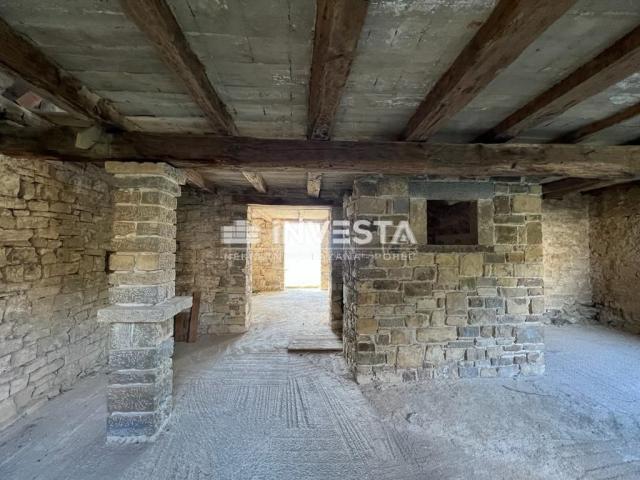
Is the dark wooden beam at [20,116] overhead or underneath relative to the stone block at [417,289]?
overhead

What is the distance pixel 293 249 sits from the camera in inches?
404

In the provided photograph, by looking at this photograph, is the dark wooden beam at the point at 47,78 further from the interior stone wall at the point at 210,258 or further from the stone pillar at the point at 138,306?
the interior stone wall at the point at 210,258

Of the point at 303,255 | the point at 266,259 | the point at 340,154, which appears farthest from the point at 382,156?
the point at 303,255

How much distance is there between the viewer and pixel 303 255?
10445mm

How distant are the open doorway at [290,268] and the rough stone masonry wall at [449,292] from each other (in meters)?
2.17

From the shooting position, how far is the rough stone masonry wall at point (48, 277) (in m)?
2.37

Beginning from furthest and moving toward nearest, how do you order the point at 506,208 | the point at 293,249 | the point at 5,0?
the point at 293,249, the point at 506,208, the point at 5,0

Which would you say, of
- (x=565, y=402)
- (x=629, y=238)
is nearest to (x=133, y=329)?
(x=565, y=402)

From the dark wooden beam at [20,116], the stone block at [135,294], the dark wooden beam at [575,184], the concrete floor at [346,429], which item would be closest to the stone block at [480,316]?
the concrete floor at [346,429]

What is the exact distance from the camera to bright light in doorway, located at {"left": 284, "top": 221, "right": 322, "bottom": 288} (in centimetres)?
1023

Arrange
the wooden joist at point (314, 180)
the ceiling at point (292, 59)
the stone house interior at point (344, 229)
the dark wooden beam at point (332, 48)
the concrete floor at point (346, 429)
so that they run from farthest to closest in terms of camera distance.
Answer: the wooden joist at point (314, 180)
the concrete floor at point (346, 429)
the stone house interior at point (344, 229)
the ceiling at point (292, 59)
the dark wooden beam at point (332, 48)

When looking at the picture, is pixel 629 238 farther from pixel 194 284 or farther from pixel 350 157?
pixel 194 284

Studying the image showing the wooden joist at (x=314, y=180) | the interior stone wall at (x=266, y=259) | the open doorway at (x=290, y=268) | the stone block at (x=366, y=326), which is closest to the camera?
the stone block at (x=366, y=326)

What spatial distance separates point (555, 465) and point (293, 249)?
875cm
